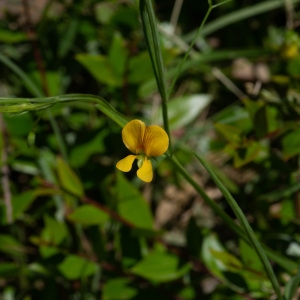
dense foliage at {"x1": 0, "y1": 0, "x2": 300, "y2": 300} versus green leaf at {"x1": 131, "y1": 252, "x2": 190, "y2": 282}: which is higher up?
dense foliage at {"x1": 0, "y1": 0, "x2": 300, "y2": 300}

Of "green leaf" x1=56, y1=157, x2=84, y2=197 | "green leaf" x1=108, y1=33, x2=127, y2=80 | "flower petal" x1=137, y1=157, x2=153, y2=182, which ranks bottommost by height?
"flower petal" x1=137, y1=157, x2=153, y2=182

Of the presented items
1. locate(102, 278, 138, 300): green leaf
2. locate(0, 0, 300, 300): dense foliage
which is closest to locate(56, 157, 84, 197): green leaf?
locate(0, 0, 300, 300): dense foliage

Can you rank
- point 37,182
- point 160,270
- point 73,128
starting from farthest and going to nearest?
point 73,128, point 37,182, point 160,270

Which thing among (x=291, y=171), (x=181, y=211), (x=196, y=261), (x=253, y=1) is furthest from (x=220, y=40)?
(x=196, y=261)

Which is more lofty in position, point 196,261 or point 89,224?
point 89,224

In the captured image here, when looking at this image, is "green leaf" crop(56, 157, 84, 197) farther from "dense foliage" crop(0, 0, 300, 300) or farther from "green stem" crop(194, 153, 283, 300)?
"green stem" crop(194, 153, 283, 300)

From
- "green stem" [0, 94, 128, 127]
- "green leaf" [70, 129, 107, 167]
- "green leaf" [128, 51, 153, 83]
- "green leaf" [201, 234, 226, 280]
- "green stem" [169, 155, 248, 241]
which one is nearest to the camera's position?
"green stem" [0, 94, 128, 127]

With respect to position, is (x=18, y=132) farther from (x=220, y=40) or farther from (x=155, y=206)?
(x=220, y=40)

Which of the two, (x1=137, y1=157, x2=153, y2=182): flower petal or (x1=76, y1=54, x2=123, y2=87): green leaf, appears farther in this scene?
(x1=76, y1=54, x2=123, y2=87): green leaf
